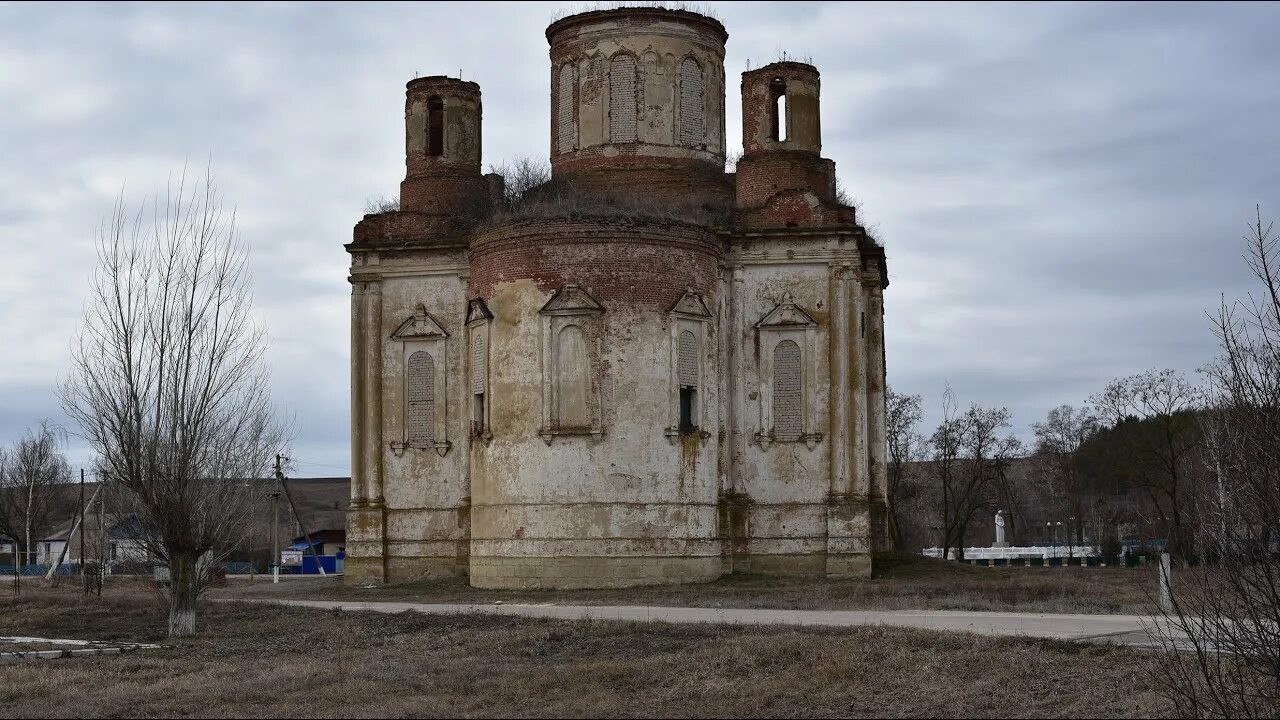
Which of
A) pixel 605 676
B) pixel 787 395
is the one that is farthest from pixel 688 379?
pixel 605 676

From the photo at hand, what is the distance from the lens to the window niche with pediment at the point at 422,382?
3659 centimetres

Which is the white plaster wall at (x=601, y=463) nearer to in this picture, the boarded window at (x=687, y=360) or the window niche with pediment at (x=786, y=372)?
the boarded window at (x=687, y=360)

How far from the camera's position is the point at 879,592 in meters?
29.8

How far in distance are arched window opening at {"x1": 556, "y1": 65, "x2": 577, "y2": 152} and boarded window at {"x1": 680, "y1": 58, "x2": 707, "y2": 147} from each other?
2592 mm

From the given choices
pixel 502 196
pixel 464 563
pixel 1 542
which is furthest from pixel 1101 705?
pixel 1 542

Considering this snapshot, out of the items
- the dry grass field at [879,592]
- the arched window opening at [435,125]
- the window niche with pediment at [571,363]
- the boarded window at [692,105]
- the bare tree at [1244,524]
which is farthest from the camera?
the arched window opening at [435,125]

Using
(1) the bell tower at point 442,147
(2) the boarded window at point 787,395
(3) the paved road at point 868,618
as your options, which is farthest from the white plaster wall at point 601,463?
(1) the bell tower at point 442,147

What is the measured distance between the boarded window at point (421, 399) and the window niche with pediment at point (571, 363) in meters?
4.88

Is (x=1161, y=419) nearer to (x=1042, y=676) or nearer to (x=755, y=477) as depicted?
(x=755, y=477)

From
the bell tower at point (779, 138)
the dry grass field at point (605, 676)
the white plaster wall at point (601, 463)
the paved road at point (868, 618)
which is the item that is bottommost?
the dry grass field at point (605, 676)

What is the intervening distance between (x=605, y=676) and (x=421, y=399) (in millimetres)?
20287

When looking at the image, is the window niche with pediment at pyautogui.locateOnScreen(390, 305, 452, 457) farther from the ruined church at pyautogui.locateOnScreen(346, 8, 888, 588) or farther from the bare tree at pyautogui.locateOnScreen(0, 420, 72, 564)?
the bare tree at pyautogui.locateOnScreen(0, 420, 72, 564)

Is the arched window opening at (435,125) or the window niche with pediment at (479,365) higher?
the arched window opening at (435,125)

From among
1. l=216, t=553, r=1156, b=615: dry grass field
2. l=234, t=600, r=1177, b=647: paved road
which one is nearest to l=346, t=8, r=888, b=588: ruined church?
l=216, t=553, r=1156, b=615: dry grass field
